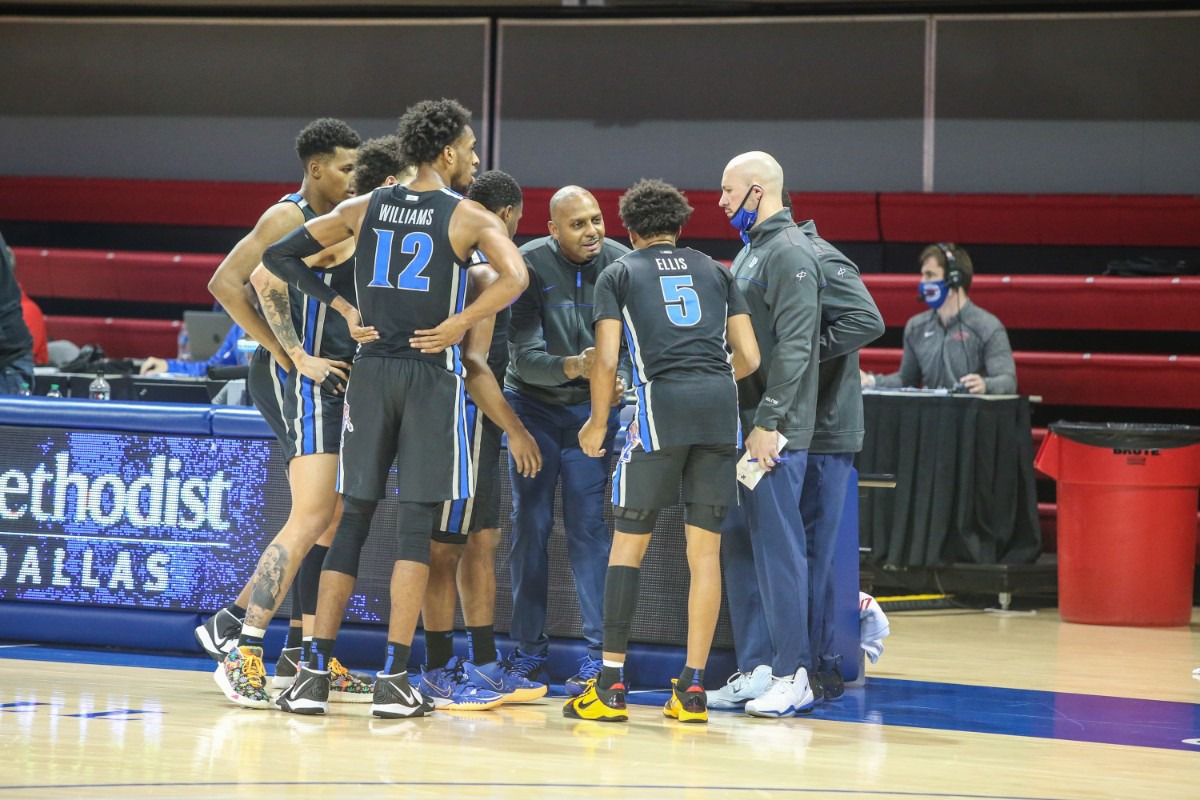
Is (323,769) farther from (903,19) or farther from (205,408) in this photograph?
(903,19)

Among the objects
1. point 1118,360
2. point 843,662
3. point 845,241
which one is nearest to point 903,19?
point 845,241

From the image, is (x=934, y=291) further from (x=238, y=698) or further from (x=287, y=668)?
(x=238, y=698)

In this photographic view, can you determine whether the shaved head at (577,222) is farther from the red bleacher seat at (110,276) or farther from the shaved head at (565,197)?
the red bleacher seat at (110,276)

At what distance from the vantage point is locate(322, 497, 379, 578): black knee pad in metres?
4.39

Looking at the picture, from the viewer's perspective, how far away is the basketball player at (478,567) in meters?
4.61

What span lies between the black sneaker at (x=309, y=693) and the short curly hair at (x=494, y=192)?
5.21 ft

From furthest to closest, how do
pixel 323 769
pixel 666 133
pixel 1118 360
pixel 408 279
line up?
pixel 666 133, pixel 1118 360, pixel 408 279, pixel 323 769

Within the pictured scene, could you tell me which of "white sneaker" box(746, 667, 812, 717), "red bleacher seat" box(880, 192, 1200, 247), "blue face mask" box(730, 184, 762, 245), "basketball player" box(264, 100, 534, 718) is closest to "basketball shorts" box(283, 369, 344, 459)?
"basketball player" box(264, 100, 534, 718)

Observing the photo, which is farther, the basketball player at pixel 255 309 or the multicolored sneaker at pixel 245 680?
the basketball player at pixel 255 309

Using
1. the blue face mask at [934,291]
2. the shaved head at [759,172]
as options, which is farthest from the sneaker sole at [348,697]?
the blue face mask at [934,291]

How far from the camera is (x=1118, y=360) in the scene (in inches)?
356

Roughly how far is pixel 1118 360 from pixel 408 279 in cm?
604

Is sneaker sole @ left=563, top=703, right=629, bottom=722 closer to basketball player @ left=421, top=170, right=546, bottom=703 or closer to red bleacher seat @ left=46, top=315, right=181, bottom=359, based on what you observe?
basketball player @ left=421, top=170, right=546, bottom=703

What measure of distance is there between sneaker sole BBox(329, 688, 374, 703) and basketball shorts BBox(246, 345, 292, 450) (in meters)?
0.79
